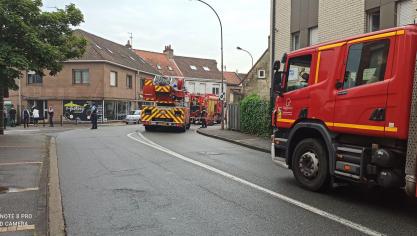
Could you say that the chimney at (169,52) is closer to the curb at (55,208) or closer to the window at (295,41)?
the window at (295,41)

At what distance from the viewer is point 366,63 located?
736cm

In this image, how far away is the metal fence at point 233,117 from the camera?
24312 millimetres

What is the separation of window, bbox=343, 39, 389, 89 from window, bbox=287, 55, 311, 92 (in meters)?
1.03

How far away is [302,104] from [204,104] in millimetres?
30661

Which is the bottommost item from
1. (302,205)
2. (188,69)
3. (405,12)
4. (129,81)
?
(302,205)

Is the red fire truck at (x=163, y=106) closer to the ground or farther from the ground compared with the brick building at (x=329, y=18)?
closer to the ground

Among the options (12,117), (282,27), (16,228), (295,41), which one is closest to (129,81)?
(12,117)

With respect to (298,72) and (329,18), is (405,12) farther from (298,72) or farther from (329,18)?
(298,72)

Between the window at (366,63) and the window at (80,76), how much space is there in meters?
38.4

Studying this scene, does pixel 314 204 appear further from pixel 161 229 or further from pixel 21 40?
pixel 21 40

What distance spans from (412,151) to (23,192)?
19.3 feet

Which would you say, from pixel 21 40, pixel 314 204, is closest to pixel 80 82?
pixel 21 40

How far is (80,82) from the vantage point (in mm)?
43812

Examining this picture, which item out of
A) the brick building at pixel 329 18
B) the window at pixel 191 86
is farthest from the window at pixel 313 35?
the window at pixel 191 86
